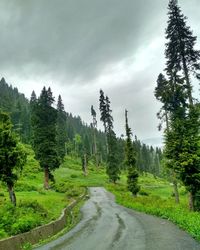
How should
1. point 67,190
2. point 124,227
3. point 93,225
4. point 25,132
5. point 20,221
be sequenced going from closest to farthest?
point 20,221 < point 124,227 < point 93,225 < point 67,190 < point 25,132

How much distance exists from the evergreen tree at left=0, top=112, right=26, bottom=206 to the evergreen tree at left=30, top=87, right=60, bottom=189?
23.7 metres

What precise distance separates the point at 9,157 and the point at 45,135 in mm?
26199

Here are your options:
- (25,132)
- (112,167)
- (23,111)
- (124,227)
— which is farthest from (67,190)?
(23,111)

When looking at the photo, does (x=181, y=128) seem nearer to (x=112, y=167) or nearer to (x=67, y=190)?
(x=67, y=190)

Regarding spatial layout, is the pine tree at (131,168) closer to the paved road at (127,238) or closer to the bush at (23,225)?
the paved road at (127,238)

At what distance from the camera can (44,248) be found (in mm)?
16766

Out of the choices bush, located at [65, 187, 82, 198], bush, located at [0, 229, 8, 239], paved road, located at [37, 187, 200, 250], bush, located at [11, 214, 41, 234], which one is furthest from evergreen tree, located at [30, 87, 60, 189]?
bush, located at [0, 229, 8, 239]

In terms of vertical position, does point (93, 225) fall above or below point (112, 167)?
below

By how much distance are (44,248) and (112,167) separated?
195 feet

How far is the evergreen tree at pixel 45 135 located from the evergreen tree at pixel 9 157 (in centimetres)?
2368

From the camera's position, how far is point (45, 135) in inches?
2183

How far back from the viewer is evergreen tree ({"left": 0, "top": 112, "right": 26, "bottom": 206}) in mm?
29031

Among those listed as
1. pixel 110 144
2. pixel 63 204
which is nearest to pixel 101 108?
pixel 110 144

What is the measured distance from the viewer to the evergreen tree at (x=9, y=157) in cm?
2903
